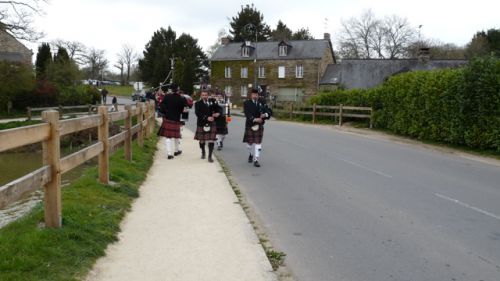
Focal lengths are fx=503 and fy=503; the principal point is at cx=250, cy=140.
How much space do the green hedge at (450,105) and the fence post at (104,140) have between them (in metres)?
12.5

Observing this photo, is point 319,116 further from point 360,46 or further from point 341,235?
point 360,46

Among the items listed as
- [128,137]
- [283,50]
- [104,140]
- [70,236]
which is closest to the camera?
[70,236]

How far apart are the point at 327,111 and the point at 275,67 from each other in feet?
95.7

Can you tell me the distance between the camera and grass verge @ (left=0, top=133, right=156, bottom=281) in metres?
4.17

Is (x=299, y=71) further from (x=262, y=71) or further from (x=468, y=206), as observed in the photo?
(x=468, y=206)

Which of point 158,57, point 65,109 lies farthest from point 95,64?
point 65,109

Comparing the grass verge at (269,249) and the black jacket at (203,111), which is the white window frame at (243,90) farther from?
the grass verge at (269,249)

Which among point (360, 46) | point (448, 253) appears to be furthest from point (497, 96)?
point (360, 46)

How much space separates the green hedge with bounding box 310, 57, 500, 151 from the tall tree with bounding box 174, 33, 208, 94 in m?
54.7

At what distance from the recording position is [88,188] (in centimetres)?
750

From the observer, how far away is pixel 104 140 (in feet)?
25.3

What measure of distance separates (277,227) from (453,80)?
44.4 ft

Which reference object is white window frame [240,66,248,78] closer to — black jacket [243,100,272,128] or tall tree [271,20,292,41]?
tall tree [271,20,292,41]

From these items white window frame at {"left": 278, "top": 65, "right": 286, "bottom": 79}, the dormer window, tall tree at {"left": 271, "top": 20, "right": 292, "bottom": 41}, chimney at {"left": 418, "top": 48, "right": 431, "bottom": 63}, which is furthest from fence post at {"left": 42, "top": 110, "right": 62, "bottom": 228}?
tall tree at {"left": 271, "top": 20, "right": 292, "bottom": 41}
